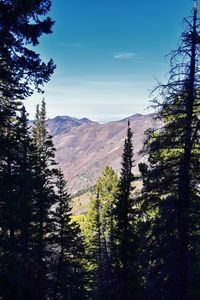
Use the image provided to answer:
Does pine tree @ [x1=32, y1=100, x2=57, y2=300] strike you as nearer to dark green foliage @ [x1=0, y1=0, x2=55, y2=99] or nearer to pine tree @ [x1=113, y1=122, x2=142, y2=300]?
pine tree @ [x1=113, y1=122, x2=142, y2=300]

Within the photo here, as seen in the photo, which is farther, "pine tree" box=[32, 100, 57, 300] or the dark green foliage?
"pine tree" box=[32, 100, 57, 300]

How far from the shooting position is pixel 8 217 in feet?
44.6

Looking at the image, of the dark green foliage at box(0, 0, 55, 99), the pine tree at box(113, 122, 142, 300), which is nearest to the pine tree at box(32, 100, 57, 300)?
the pine tree at box(113, 122, 142, 300)

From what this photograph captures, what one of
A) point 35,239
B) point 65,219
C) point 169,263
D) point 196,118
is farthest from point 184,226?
Result: point 65,219

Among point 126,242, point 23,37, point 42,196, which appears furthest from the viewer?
point 42,196

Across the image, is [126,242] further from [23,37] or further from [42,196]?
[23,37]

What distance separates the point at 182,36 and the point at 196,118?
327cm

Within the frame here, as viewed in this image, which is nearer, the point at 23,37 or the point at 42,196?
the point at 23,37

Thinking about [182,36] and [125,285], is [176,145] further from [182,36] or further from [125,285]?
[125,285]

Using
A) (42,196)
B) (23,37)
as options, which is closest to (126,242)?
(42,196)

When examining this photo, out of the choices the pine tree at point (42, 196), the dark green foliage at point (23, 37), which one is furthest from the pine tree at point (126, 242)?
the dark green foliage at point (23, 37)

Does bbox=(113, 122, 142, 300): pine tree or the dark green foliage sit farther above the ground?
the dark green foliage

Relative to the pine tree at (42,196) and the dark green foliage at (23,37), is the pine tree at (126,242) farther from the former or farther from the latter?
the dark green foliage at (23,37)

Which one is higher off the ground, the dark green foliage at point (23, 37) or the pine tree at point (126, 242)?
the dark green foliage at point (23, 37)
